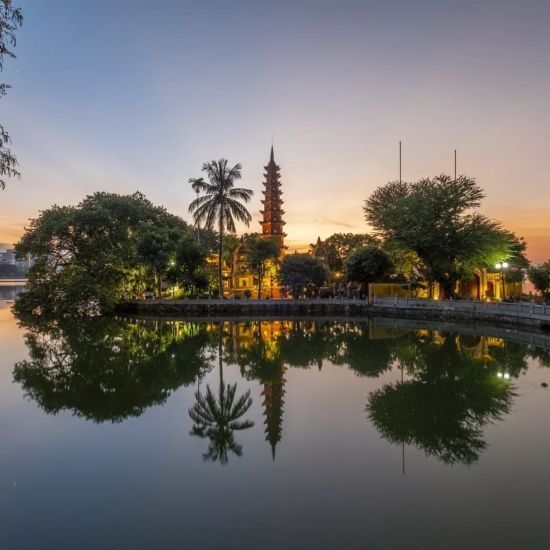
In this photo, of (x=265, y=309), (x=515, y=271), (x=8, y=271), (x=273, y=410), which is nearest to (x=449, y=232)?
(x=515, y=271)

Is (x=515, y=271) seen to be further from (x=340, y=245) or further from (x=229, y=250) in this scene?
(x=229, y=250)

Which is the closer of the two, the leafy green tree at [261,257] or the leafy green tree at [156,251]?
the leafy green tree at [156,251]

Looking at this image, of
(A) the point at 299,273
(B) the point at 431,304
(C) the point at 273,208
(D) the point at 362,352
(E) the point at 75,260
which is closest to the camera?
(D) the point at 362,352

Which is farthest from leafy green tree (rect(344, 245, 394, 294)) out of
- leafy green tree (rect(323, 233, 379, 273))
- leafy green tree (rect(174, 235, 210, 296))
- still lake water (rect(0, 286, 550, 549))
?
still lake water (rect(0, 286, 550, 549))

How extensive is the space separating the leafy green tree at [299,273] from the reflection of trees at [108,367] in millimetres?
14811

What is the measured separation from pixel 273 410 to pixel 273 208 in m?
45.4

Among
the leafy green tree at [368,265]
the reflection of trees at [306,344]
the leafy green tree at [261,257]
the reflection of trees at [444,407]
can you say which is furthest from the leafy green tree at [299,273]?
the reflection of trees at [444,407]

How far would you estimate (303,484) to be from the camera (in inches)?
222

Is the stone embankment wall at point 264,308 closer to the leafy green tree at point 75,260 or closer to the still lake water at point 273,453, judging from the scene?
the leafy green tree at point 75,260

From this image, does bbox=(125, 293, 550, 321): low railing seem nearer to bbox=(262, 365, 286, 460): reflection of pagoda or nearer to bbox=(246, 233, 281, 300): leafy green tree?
bbox=(246, 233, 281, 300): leafy green tree

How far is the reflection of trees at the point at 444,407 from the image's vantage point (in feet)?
23.0

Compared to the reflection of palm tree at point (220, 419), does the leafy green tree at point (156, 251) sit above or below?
above

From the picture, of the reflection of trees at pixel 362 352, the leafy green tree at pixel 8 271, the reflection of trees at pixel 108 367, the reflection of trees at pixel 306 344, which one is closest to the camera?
the reflection of trees at pixel 108 367

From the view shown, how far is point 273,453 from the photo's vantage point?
6754mm
